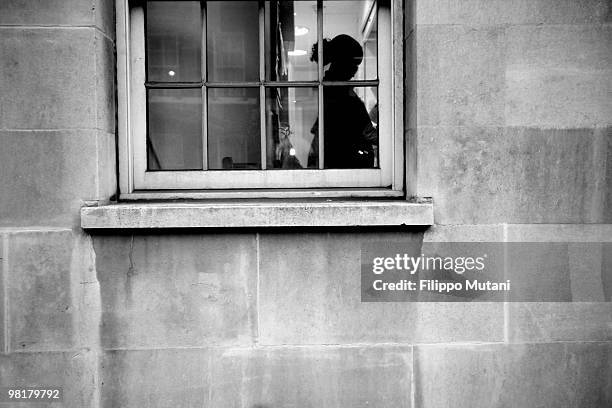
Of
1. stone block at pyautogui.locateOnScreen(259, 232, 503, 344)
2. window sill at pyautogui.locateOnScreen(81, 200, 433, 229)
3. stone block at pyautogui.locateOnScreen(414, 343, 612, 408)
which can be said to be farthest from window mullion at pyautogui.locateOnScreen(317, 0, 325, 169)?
stone block at pyautogui.locateOnScreen(414, 343, 612, 408)

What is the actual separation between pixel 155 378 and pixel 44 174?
1655mm

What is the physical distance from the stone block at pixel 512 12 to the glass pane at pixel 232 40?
1.31m

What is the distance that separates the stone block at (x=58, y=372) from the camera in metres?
3.56

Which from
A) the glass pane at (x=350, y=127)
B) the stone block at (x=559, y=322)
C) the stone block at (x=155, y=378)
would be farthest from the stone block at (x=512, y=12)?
the stone block at (x=155, y=378)

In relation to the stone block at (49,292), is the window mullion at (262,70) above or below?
above

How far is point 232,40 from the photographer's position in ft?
13.1

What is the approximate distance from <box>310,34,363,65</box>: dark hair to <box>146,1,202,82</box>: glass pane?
0.95 metres

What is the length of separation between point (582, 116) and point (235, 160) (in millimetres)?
2622

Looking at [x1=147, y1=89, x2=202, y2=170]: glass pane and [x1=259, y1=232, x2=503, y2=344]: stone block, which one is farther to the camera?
[x1=147, y1=89, x2=202, y2=170]: glass pane

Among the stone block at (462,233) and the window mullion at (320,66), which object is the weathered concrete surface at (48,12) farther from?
the stone block at (462,233)

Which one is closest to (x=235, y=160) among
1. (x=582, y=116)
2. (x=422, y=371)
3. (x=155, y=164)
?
(x=155, y=164)

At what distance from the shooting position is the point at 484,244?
3.60 metres

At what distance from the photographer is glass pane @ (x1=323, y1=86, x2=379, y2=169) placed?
4.00 meters

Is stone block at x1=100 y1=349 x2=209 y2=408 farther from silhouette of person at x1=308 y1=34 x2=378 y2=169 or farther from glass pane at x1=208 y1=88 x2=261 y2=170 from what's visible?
silhouette of person at x1=308 y1=34 x2=378 y2=169
